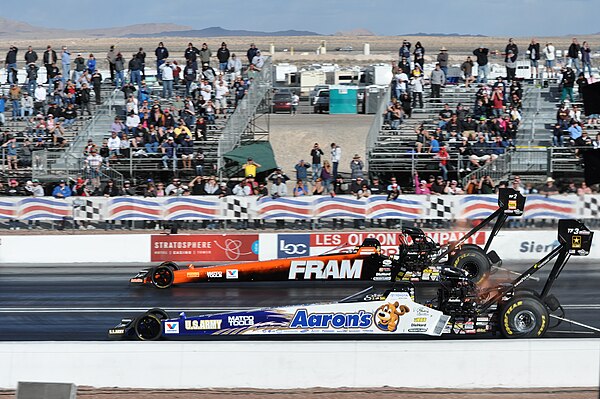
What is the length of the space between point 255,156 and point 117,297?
11744 millimetres

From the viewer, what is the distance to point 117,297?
18000mm

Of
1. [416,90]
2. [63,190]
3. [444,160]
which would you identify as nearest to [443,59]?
[416,90]

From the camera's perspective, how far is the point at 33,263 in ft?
70.6

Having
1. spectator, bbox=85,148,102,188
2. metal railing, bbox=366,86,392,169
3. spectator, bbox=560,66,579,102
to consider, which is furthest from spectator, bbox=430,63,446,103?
spectator, bbox=85,148,102,188

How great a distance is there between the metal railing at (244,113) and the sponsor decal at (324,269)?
11.9m

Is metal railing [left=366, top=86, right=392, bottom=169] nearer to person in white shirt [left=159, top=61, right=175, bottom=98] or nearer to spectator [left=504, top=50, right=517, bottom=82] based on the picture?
spectator [left=504, top=50, right=517, bottom=82]

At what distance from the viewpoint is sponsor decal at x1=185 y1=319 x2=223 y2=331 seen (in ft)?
45.0

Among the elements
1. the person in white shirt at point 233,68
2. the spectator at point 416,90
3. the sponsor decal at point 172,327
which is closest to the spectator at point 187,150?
the person in white shirt at point 233,68

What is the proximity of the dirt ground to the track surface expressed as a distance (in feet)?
9.97

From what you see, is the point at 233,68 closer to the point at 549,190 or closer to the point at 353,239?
the point at 353,239

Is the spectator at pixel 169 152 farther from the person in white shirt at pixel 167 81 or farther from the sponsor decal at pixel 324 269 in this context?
the sponsor decal at pixel 324 269

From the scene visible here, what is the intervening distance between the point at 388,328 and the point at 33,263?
35.9 feet

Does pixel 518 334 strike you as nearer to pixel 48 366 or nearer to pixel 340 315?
pixel 340 315

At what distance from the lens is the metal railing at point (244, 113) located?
30.0 m
